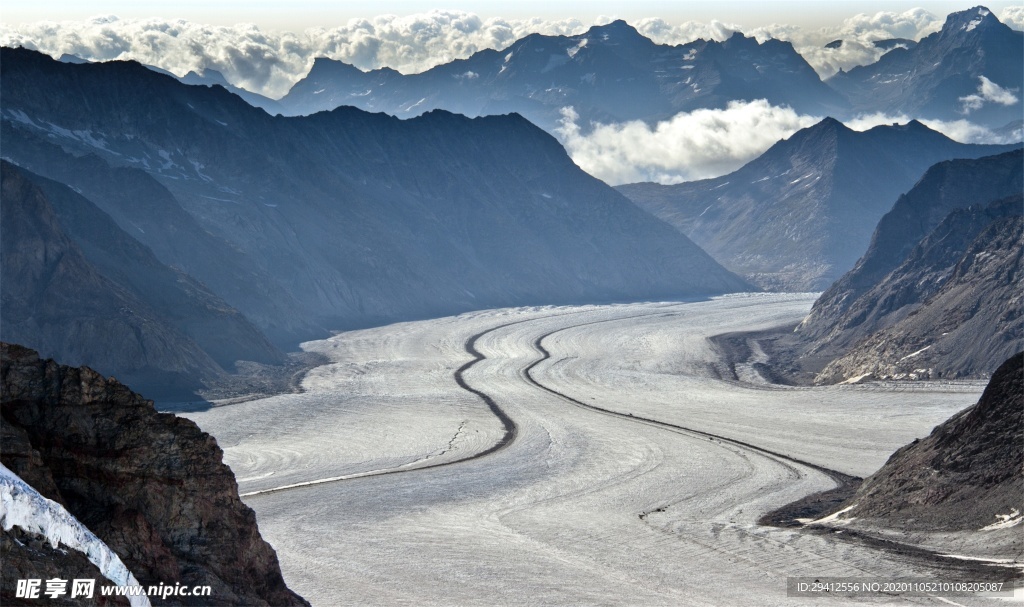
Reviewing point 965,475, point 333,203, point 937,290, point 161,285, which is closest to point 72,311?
point 161,285

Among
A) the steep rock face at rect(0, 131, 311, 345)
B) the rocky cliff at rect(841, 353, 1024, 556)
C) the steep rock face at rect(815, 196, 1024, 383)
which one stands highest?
the steep rock face at rect(0, 131, 311, 345)

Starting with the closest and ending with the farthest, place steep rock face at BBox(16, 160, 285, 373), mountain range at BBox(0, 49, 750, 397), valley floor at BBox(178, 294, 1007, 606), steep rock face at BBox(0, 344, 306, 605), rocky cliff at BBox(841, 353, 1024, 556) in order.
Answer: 1. steep rock face at BBox(0, 344, 306, 605)
2. valley floor at BBox(178, 294, 1007, 606)
3. rocky cliff at BBox(841, 353, 1024, 556)
4. steep rock face at BBox(16, 160, 285, 373)
5. mountain range at BBox(0, 49, 750, 397)

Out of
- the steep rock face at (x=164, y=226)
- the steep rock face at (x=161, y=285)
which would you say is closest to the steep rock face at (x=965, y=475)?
the steep rock face at (x=161, y=285)

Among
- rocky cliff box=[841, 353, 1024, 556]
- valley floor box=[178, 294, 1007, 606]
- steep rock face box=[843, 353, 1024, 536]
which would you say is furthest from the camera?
steep rock face box=[843, 353, 1024, 536]

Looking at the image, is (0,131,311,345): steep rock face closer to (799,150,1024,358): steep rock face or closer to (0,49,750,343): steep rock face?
(0,49,750,343): steep rock face

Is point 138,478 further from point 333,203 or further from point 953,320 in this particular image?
point 333,203

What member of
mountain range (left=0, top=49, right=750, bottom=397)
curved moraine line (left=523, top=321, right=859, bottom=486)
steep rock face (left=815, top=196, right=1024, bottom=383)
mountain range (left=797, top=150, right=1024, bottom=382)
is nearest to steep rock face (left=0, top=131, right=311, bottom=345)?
mountain range (left=0, top=49, right=750, bottom=397)

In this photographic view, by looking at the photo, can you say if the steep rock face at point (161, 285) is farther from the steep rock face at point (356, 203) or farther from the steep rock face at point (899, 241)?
the steep rock face at point (899, 241)

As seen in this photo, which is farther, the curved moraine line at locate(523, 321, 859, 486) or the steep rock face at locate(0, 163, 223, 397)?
the steep rock face at locate(0, 163, 223, 397)
